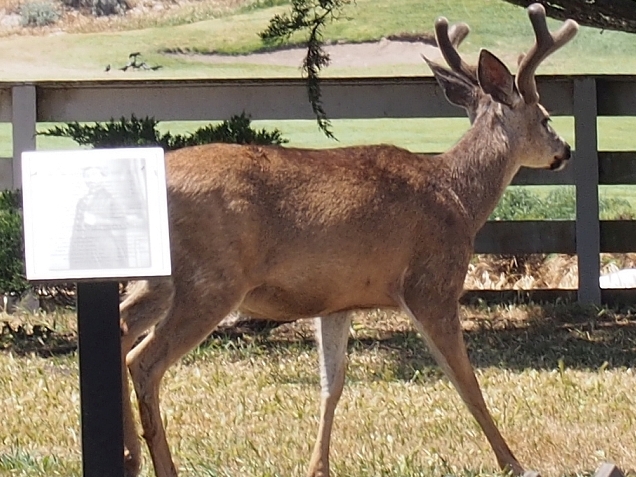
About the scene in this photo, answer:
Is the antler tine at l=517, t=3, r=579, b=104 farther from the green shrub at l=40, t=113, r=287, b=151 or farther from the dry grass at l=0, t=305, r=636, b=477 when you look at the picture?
the green shrub at l=40, t=113, r=287, b=151

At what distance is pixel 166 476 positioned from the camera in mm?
Answer: 5777

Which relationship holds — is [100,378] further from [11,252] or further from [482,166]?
[11,252]

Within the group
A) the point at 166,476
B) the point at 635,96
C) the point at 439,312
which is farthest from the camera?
the point at 635,96

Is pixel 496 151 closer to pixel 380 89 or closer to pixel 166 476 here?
pixel 166 476

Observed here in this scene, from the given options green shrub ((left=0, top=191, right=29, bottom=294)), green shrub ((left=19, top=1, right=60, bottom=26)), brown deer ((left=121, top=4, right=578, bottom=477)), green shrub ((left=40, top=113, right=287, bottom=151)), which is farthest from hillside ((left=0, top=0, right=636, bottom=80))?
brown deer ((left=121, top=4, right=578, bottom=477))

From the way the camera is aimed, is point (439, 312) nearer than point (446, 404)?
Yes

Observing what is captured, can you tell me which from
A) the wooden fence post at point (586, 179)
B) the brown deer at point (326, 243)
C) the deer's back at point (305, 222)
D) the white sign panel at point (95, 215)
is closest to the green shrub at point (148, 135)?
the wooden fence post at point (586, 179)

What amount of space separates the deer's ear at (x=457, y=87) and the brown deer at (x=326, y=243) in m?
0.15

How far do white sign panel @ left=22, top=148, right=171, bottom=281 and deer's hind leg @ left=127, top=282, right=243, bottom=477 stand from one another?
4.33ft

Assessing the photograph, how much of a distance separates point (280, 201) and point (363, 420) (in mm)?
1601

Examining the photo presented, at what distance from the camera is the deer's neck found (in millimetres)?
Answer: 6875

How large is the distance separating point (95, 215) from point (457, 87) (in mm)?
3246

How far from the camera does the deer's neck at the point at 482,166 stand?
6.88 meters

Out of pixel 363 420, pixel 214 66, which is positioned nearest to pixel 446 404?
pixel 363 420
